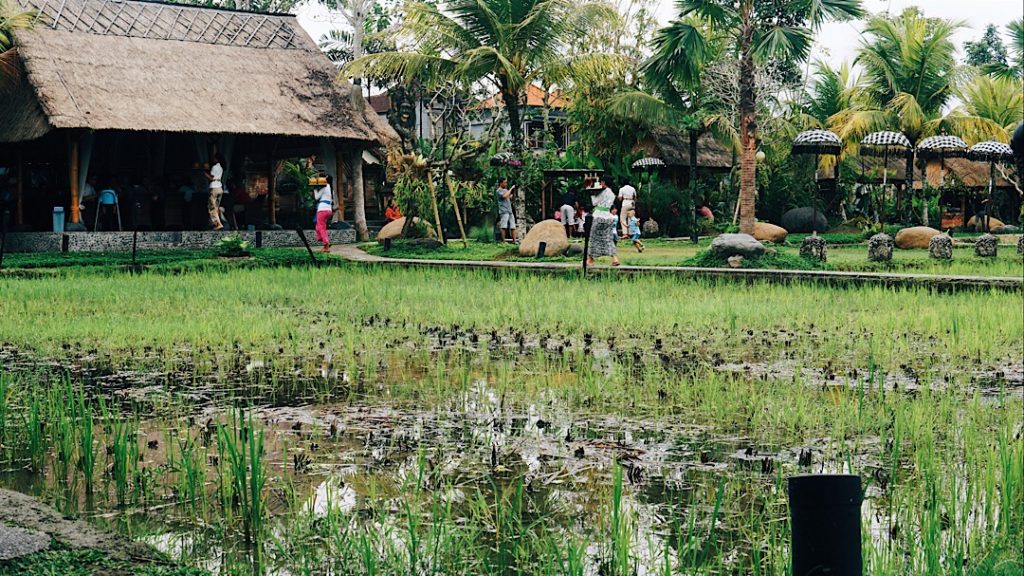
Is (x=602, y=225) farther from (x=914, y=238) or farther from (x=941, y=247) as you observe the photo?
(x=914, y=238)

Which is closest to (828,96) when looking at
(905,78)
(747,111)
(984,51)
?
(905,78)

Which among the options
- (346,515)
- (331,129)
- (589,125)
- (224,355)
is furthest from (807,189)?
(346,515)

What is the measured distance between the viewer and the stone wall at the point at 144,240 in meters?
19.1

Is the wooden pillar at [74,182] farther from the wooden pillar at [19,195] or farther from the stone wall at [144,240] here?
the wooden pillar at [19,195]

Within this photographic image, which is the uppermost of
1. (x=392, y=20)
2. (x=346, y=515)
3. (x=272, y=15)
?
(x=392, y=20)

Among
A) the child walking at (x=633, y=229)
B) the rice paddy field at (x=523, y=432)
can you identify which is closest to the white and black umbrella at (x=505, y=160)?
the child walking at (x=633, y=229)

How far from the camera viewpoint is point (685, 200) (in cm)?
2839

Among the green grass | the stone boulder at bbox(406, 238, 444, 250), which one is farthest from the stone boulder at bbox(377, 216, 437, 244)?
the green grass

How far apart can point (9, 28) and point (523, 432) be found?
697 inches

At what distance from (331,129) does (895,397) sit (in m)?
17.8

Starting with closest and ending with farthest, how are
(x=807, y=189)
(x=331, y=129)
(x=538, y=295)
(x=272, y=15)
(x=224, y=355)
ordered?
(x=224, y=355)
(x=538, y=295)
(x=331, y=129)
(x=272, y=15)
(x=807, y=189)

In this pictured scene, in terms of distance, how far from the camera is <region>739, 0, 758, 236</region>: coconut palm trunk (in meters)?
19.1

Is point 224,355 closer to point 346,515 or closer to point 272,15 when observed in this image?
point 346,515

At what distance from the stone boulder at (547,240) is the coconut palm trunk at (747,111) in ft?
11.3
